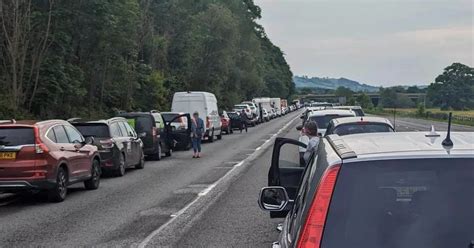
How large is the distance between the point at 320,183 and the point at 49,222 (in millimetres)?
8599

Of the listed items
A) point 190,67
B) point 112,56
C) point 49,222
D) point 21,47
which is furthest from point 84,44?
point 190,67

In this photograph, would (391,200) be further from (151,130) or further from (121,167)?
(151,130)

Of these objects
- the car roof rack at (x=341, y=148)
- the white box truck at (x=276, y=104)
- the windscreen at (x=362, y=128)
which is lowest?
the white box truck at (x=276, y=104)

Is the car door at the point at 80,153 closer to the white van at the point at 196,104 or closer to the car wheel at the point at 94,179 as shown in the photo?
the car wheel at the point at 94,179

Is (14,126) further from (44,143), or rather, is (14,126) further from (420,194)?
(420,194)

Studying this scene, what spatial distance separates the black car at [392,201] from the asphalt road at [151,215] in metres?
5.79

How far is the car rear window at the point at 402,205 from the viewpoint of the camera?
10.6 ft

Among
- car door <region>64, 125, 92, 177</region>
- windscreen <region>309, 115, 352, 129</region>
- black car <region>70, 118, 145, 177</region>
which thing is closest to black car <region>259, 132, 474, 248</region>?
car door <region>64, 125, 92, 177</region>

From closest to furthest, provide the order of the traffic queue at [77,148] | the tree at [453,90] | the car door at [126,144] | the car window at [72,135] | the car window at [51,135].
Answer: the traffic queue at [77,148]
the car window at [51,135]
the car window at [72,135]
the car door at [126,144]
the tree at [453,90]

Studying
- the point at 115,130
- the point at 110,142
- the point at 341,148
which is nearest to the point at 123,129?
the point at 115,130

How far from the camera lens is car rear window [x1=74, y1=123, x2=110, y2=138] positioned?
18562 millimetres

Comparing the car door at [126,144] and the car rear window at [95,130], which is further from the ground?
the car rear window at [95,130]

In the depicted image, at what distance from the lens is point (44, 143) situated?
44.1 feet

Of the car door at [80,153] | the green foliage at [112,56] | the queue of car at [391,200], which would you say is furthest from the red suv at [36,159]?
the green foliage at [112,56]
